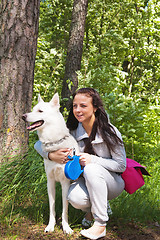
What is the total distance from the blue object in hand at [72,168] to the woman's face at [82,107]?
1.36 feet

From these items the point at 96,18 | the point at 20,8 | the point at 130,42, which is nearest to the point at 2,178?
the point at 20,8

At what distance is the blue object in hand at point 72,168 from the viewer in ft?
7.71

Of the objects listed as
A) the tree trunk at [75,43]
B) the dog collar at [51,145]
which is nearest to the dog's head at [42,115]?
the dog collar at [51,145]

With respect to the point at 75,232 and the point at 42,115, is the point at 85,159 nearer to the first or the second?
the point at 42,115

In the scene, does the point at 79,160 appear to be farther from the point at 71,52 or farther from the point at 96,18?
the point at 96,18

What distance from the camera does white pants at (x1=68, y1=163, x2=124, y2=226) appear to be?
95.5 inches

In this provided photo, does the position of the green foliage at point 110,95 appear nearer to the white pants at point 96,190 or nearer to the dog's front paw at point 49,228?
the dog's front paw at point 49,228

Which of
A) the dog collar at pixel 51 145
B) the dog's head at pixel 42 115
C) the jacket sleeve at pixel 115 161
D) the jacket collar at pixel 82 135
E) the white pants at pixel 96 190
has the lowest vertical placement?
the white pants at pixel 96 190

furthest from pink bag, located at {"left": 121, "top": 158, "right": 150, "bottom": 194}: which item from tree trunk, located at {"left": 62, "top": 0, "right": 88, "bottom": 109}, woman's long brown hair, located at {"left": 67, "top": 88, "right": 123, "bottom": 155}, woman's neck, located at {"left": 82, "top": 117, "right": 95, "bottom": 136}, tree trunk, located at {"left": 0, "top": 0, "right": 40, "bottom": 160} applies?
tree trunk, located at {"left": 62, "top": 0, "right": 88, "bottom": 109}

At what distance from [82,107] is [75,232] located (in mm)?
1299

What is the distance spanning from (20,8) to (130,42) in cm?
477

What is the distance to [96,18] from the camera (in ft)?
28.4

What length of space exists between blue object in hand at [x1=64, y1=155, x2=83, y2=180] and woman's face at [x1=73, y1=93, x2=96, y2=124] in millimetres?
414

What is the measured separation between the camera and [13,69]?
10.6ft
